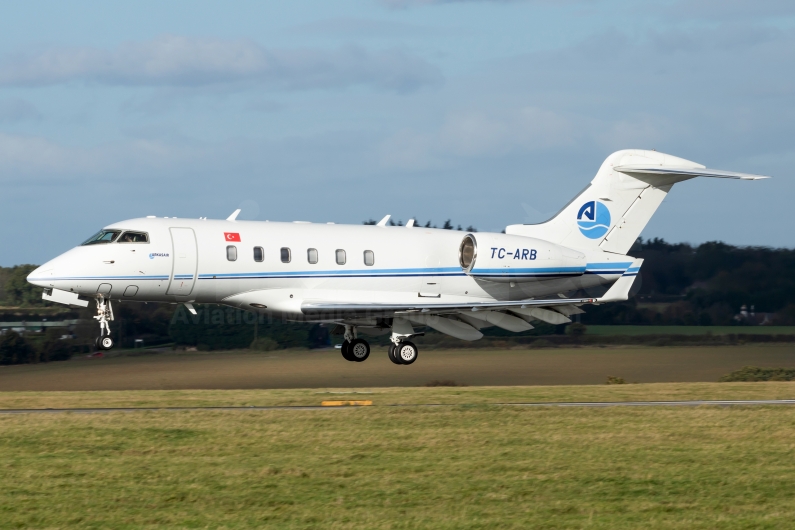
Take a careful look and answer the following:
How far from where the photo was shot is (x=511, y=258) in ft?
81.5

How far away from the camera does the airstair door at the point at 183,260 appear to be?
21.9 meters

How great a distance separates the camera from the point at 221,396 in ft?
65.7

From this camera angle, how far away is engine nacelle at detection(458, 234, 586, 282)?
2467 cm

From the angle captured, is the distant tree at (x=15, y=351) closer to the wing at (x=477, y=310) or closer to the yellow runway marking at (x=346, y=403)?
the wing at (x=477, y=310)

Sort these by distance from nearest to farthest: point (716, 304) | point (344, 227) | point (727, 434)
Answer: point (727, 434), point (344, 227), point (716, 304)

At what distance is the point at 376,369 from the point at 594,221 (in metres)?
7.46

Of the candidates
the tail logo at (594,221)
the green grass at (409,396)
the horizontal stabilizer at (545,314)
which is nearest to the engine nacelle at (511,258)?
the horizontal stabilizer at (545,314)

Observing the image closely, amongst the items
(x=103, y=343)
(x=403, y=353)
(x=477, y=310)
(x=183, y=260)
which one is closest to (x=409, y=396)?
(x=477, y=310)

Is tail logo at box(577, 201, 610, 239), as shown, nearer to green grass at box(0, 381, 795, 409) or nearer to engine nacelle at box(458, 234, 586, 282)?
engine nacelle at box(458, 234, 586, 282)

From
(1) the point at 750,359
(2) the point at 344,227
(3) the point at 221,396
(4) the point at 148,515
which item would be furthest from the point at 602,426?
(1) the point at 750,359

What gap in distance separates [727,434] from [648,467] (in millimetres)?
2954

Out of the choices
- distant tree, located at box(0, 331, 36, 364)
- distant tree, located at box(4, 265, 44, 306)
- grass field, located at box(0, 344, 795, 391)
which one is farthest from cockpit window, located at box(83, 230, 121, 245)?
distant tree, located at box(4, 265, 44, 306)

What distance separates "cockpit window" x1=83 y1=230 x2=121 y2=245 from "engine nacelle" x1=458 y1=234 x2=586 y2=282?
843 centimetres

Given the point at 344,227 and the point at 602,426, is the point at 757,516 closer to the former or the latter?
the point at 602,426
